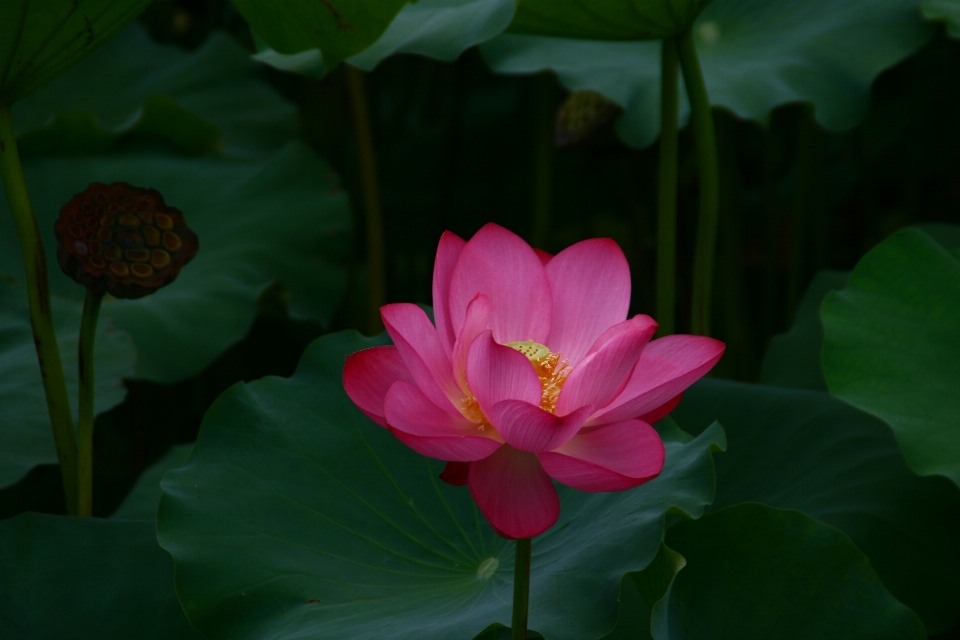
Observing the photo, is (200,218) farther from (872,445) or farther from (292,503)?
(872,445)

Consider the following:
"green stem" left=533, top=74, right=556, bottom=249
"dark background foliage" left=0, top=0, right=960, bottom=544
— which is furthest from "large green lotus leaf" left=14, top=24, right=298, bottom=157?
"green stem" left=533, top=74, right=556, bottom=249

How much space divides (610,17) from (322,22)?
277 mm

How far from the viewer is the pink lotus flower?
1.39 ft

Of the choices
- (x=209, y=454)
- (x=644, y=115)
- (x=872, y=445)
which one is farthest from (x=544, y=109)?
(x=209, y=454)

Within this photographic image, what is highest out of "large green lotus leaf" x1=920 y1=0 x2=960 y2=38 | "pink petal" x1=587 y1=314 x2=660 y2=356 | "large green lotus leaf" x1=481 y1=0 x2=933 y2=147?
"large green lotus leaf" x1=920 y1=0 x2=960 y2=38

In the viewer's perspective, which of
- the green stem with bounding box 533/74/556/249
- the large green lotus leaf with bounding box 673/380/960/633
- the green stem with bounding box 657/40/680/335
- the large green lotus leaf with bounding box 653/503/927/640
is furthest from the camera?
the green stem with bounding box 533/74/556/249

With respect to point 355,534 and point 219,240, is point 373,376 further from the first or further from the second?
point 219,240

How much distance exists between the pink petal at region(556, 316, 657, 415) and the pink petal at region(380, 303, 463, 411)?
7 cm

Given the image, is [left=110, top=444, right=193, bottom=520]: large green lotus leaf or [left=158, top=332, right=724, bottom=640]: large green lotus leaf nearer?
[left=158, top=332, right=724, bottom=640]: large green lotus leaf

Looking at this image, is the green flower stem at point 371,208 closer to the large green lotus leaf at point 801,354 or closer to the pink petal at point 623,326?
the large green lotus leaf at point 801,354

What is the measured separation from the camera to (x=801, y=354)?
1112mm

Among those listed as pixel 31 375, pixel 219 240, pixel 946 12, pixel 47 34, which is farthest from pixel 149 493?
pixel 946 12

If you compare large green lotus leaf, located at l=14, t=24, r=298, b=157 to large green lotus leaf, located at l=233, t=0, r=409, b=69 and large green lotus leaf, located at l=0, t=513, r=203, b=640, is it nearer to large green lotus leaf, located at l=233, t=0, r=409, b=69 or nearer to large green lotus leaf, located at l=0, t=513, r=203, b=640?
large green lotus leaf, located at l=233, t=0, r=409, b=69

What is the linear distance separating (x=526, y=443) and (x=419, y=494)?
31 cm
